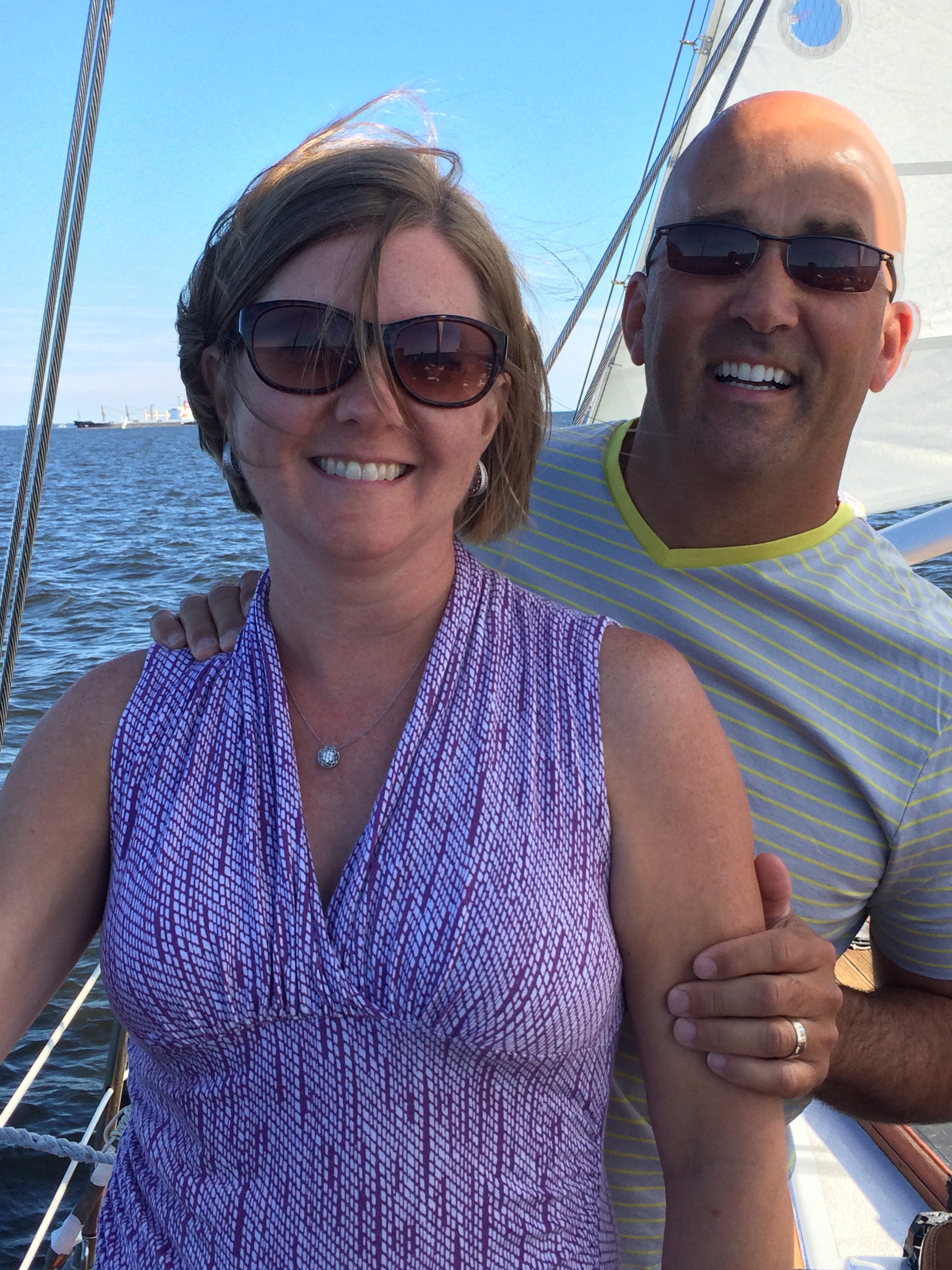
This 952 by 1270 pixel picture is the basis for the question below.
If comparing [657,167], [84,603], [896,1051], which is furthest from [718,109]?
[84,603]

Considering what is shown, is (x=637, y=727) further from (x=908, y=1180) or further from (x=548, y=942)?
(x=908, y=1180)

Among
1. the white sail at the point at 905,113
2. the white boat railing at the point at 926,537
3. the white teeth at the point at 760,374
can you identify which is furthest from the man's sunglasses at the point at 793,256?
the white sail at the point at 905,113

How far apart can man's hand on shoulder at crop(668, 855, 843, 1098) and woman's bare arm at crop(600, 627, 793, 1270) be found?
17 mm

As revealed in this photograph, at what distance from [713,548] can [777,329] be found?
39 cm

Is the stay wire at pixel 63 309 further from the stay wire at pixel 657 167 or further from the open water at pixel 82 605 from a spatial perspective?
the stay wire at pixel 657 167

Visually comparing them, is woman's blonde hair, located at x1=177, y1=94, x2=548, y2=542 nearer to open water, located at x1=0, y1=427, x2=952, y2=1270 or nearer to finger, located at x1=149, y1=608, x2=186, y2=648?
finger, located at x1=149, y1=608, x2=186, y2=648

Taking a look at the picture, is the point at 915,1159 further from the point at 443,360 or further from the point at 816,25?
the point at 816,25

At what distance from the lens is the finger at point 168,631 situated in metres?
1.50

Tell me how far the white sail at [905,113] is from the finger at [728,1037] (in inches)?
112

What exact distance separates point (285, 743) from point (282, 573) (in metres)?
0.24

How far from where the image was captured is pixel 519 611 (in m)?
1.47

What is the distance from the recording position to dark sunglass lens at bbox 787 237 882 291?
184cm

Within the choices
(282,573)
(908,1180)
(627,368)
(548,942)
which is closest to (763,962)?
(548,942)

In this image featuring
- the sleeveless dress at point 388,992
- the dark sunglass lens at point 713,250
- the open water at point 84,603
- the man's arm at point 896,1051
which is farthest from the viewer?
the open water at point 84,603
